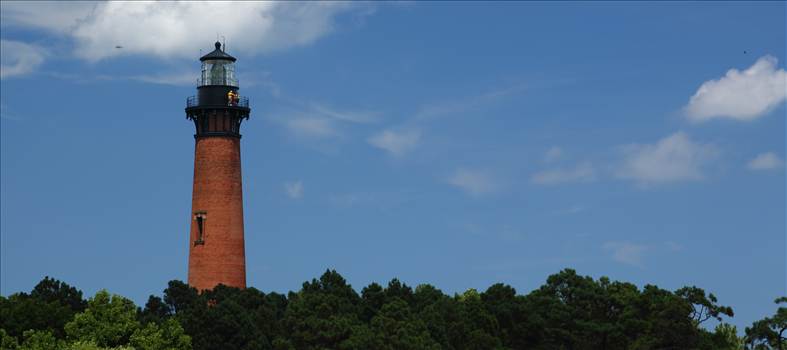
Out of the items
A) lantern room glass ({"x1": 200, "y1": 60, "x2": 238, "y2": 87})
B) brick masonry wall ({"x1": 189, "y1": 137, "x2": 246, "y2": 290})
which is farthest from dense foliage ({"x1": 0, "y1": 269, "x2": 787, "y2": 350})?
lantern room glass ({"x1": 200, "y1": 60, "x2": 238, "y2": 87})

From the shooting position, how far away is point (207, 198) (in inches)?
5266

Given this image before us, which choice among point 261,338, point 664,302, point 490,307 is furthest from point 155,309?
point 664,302

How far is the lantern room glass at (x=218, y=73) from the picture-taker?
454 feet

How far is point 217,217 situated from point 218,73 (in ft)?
44.3

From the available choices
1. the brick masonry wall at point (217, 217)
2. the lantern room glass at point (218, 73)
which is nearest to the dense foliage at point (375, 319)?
the brick masonry wall at point (217, 217)

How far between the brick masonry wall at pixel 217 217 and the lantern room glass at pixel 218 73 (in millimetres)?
5832

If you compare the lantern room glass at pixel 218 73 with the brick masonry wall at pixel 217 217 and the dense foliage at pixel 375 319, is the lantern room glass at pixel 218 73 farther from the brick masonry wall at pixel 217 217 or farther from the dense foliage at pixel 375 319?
the dense foliage at pixel 375 319

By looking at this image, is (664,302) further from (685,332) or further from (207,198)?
(207,198)

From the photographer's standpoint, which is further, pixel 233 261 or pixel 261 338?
pixel 233 261

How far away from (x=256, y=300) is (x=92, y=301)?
26.8 meters

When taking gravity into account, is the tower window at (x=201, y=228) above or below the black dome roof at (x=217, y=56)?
below

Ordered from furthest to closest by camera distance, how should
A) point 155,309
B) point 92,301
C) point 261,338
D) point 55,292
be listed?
point 155,309, point 55,292, point 261,338, point 92,301

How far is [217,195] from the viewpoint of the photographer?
133750mm

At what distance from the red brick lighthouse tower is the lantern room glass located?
1.22 metres
